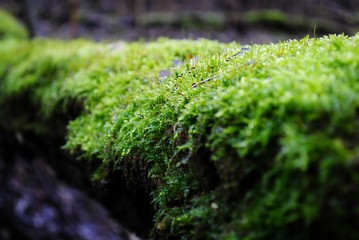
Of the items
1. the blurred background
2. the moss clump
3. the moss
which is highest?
the blurred background

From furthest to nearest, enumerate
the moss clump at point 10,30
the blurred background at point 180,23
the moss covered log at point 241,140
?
the blurred background at point 180,23 → the moss clump at point 10,30 → the moss covered log at point 241,140

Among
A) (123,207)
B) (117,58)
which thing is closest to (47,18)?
(117,58)

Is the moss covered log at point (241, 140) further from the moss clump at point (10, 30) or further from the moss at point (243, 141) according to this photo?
the moss clump at point (10, 30)

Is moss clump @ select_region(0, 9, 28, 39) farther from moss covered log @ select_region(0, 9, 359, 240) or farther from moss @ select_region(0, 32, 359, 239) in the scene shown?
moss @ select_region(0, 32, 359, 239)

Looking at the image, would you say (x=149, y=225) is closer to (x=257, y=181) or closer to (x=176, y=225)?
(x=176, y=225)

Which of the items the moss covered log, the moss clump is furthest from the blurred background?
the moss covered log

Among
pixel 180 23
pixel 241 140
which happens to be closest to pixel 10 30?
pixel 180 23

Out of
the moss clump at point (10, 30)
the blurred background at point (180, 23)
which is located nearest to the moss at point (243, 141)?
the moss clump at point (10, 30)

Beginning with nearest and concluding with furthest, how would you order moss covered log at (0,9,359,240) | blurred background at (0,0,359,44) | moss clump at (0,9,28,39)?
moss covered log at (0,9,359,240)
moss clump at (0,9,28,39)
blurred background at (0,0,359,44)
